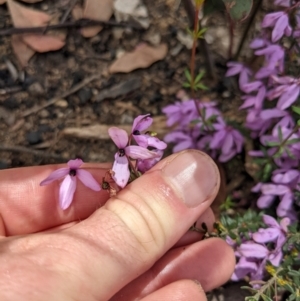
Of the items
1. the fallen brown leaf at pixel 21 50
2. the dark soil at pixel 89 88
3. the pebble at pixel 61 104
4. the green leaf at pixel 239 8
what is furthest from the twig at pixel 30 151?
the green leaf at pixel 239 8

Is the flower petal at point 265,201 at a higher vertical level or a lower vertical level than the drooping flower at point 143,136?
lower

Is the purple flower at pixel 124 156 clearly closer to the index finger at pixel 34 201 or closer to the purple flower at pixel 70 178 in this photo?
the purple flower at pixel 70 178

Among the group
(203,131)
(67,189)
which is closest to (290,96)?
(203,131)

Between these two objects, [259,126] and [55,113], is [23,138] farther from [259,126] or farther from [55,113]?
[259,126]

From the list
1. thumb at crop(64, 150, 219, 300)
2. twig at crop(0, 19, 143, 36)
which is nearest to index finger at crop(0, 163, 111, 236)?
thumb at crop(64, 150, 219, 300)

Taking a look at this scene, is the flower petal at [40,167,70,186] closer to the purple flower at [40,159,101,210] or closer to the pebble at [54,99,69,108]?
the purple flower at [40,159,101,210]

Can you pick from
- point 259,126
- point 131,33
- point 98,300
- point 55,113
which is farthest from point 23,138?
point 98,300

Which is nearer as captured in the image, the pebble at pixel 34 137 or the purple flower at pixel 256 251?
the purple flower at pixel 256 251
